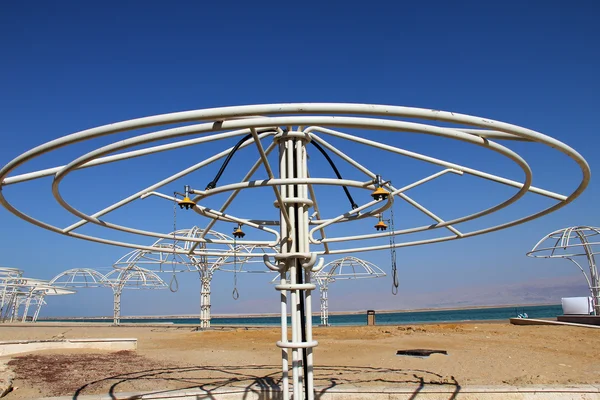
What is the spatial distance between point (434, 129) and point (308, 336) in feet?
A: 12.6

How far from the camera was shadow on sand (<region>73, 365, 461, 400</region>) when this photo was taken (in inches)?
354

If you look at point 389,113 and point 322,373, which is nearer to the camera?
point 389,113

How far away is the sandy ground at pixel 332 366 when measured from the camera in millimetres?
10188

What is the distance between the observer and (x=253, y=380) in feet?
34.5

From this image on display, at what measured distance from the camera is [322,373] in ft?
37.3

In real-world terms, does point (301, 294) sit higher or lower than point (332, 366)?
higher

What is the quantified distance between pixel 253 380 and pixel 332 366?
285 cm

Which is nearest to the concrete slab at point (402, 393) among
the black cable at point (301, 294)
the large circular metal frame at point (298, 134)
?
the black cable at point (301, 294)

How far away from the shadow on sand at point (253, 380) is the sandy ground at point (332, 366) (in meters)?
0.02

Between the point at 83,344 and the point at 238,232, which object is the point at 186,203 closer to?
the point at 238,232

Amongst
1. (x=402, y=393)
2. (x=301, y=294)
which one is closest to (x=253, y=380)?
(x=402, y=393)

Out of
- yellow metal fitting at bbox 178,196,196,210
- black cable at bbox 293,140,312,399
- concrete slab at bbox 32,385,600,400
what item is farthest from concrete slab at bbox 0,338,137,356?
black cable at bbox 293,140,312,399

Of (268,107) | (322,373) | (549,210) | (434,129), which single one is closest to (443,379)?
(322,373)

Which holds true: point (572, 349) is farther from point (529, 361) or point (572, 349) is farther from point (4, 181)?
point (4, 181)
